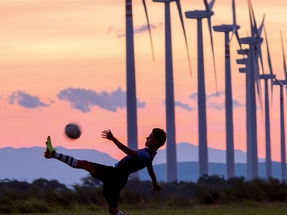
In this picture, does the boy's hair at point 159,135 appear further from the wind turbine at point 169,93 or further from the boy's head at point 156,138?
the wind turbine at point 169,93

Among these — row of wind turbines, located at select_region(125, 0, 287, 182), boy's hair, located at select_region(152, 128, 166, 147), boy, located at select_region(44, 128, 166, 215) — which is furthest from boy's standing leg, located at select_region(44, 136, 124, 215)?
row of wind turbines, located at select_region(125, 0, 287, 182)

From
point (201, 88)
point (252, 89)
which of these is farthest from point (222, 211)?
point (252, 89)

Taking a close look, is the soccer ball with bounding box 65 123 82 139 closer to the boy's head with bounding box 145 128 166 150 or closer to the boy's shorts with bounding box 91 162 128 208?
the boy's shorts with bounding box 91 162 128 208

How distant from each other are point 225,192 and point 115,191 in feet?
77.7

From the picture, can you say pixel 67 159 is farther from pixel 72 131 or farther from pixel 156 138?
pixel 156 138

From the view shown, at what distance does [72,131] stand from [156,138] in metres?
2.44

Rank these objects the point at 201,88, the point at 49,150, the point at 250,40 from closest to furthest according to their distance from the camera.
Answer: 1. the point at 49,150
2. the point at 201,88
3. the point at 250,40

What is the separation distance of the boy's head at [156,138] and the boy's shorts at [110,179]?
3.95 feet

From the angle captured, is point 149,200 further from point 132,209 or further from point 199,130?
point 199,130

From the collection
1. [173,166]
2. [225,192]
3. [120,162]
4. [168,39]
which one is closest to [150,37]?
[168,39]

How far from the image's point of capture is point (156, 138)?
33719 mm

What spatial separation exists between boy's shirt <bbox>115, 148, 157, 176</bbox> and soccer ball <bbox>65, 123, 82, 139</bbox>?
1.41 m

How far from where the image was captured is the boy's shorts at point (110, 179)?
33.9 m

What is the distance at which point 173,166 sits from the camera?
93.9m
